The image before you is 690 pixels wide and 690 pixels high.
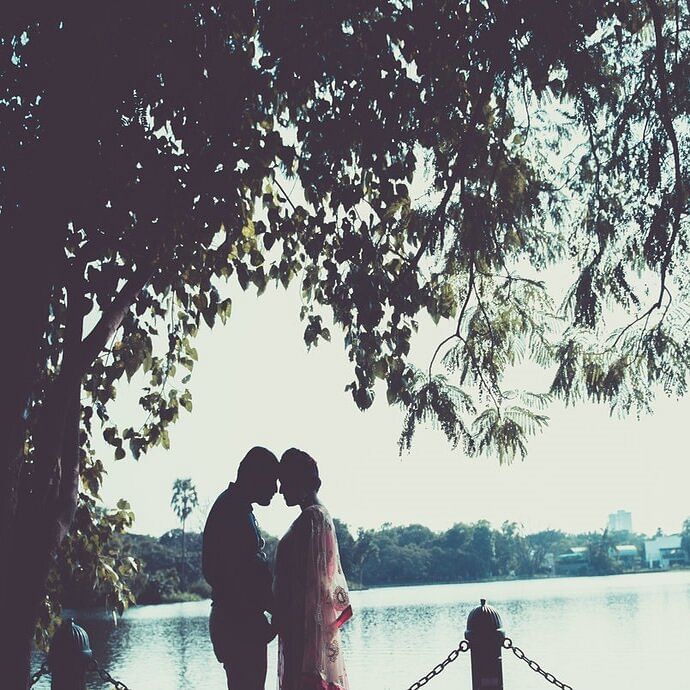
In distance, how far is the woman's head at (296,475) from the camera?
17.1ft

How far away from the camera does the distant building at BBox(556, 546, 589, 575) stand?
151 meters

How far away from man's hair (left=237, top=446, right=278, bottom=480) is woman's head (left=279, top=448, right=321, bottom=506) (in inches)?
2.4

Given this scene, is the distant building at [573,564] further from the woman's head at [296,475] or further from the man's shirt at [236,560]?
the man's shirt at [236,560]

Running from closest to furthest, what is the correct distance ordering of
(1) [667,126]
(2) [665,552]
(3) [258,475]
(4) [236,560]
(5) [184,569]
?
1. (4) [236,560]
2. (3) [258,475]
3. (1) [667,126]
4. (5) [184,569]
5. (2) [665,552]

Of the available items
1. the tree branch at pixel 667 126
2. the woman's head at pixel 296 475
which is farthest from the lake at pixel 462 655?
the tree branch at pixel 667 126

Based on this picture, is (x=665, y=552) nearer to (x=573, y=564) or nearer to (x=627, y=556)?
(x=627, y=556)

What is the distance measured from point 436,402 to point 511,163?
1606 millimetres

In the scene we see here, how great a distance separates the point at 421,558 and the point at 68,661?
118101 millimetres

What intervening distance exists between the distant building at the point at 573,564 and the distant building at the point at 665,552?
1761cm

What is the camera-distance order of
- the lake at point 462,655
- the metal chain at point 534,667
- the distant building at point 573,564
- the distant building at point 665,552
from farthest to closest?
the distant building at point 665,552 < the distant building at point 573,564 < the lake at point 462,655 < the metal chain at point 534,667

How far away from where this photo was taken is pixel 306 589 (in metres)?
5.18

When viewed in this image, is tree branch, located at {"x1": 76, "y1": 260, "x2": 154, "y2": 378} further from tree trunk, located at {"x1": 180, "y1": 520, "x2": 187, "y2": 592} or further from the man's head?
tree trunk, located at {"x1": 180, "y1": 520, "x2": 187, "y2": 592}

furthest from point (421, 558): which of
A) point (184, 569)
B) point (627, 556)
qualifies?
point (627, 556)

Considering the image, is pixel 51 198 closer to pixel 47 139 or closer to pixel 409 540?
pixel 47 139
